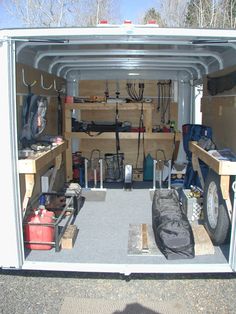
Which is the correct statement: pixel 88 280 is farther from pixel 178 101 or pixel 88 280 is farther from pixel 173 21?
pixel 173 21

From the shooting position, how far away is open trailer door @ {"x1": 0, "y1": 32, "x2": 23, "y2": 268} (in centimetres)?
314

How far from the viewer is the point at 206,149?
488 cm

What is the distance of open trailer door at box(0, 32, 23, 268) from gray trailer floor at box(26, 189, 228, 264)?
0.30 meters

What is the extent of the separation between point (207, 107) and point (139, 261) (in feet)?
10.8

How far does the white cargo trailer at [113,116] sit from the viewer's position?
3264 millimetres

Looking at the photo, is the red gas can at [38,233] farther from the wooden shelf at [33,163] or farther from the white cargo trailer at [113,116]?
the wooden shelf at [33,163]

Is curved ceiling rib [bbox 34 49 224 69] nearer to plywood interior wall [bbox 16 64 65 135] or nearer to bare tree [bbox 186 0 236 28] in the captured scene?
plywood interior wall [bbox 16 64 65 135]

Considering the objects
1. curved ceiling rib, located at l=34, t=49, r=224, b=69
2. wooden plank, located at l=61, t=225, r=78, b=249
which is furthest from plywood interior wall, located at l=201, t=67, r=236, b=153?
wooden plank, located at l=61, t=225, r=78, b=249

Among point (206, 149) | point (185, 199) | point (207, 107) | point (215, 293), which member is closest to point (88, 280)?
point (215, 293)

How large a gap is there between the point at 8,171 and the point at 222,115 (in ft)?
10.2

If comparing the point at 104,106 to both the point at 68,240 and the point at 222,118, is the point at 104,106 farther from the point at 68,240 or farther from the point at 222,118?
the point at 68,240

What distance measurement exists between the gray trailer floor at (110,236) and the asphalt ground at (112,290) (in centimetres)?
26

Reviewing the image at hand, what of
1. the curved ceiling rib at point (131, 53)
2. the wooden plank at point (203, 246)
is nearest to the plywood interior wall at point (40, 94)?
the curved ceiling rib at point (131, 53)

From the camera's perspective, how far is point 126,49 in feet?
16.1
